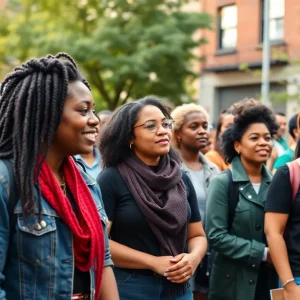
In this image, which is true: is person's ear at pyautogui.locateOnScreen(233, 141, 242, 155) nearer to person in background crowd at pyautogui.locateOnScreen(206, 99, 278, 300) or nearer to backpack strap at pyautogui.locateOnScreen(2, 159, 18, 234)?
person in background crowd at pyautogui.locateOnScreen(206, 99, 278, 300)

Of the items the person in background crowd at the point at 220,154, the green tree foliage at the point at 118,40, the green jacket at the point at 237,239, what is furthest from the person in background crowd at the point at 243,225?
the green tree foliage at the point at 118,40

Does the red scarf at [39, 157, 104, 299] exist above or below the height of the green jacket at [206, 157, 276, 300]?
above

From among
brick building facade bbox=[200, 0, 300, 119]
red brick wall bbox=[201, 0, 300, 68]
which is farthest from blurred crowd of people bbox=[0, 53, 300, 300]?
brick building facade bbox=[200, 0, 300, 119]

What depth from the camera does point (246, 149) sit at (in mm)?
5656

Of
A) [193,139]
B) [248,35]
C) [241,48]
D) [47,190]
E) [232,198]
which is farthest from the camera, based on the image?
[241,48]

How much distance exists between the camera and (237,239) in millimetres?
5316

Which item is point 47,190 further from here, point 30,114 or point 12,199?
point 30,114

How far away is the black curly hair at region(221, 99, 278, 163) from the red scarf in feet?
8.87

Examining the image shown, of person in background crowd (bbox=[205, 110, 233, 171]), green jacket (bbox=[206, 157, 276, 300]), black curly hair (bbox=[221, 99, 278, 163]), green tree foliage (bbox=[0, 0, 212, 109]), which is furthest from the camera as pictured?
green tree foliage (bbox=[0, 0, 212, 109])

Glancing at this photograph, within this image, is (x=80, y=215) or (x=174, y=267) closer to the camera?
(x=80, y=215)

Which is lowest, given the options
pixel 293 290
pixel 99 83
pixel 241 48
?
pixel 293 290

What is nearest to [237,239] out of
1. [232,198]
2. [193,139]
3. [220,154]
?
[232,198]

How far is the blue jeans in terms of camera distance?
14.4 ft

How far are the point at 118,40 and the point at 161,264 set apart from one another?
21.4 meters
